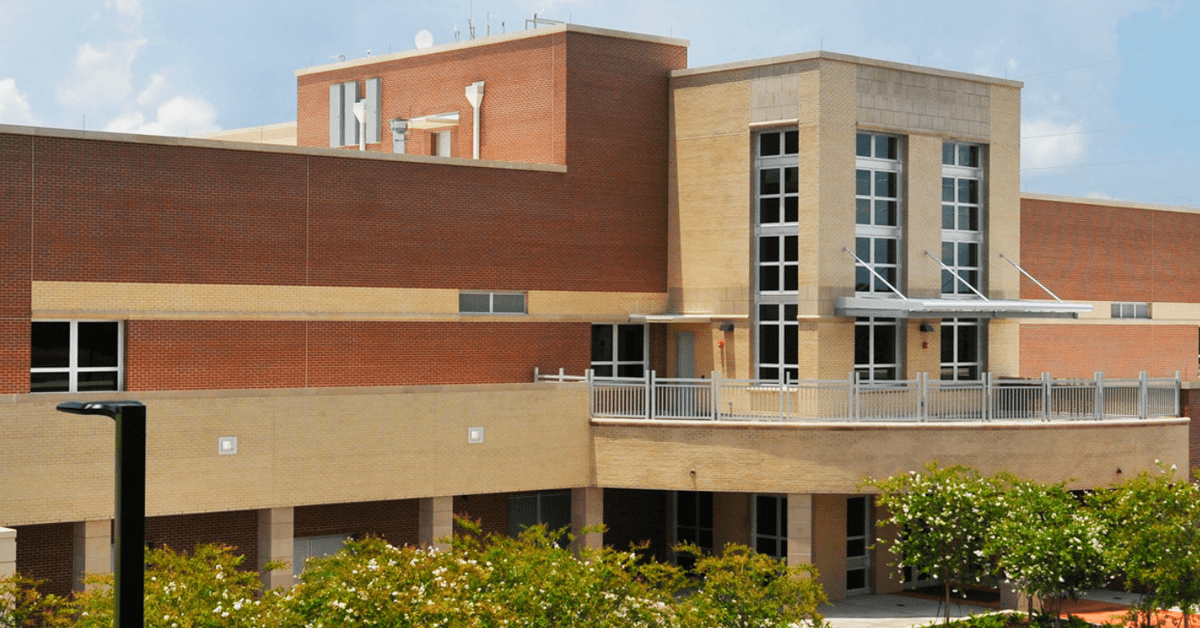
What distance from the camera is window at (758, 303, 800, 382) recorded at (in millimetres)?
37031

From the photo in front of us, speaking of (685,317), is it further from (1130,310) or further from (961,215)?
(1130,310)

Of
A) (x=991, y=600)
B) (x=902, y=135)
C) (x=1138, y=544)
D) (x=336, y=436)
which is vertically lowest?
(x=991, y=600)

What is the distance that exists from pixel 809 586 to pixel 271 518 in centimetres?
1201

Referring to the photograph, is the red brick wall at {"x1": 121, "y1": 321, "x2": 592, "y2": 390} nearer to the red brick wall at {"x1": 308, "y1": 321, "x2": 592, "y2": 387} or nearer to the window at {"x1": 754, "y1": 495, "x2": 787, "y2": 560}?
the red brick wall at {"x1": 308, "y1": 321, "x2": 592, "y2": 387}

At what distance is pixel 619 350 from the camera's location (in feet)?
128

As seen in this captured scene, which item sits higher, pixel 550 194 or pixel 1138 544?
pixel 550 194

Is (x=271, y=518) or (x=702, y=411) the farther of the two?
(x=702, y=411)

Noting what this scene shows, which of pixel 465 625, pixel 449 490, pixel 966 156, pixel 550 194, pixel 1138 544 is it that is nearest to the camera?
pixel 465 625

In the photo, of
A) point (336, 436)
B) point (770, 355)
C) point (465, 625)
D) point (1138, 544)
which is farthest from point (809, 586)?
point (770, 355)

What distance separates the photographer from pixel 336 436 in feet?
101

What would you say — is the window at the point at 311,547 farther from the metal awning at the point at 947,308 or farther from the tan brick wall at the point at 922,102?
the tan brick wall at the point at 922,102

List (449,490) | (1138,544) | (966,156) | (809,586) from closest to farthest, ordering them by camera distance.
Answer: (809,586)
(1138,544)
(449,490)
(966,156)

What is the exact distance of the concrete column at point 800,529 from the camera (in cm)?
3344

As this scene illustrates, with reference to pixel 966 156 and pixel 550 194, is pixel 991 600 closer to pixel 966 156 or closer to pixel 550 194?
pixel 966 156
